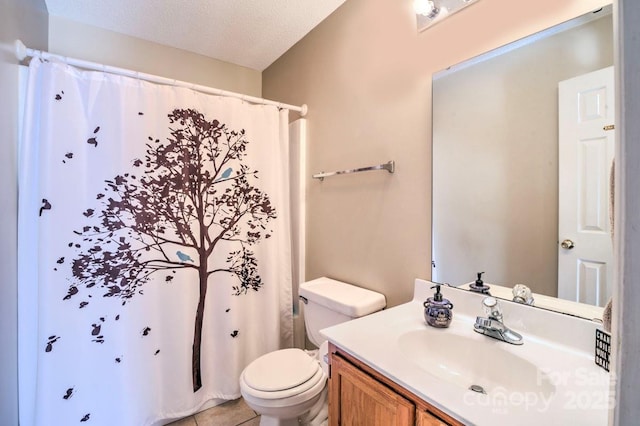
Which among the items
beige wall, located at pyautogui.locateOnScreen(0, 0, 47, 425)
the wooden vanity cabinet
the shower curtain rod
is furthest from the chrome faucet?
beige wall, located at pyautogui.locateOnScreen(0, 0, 47, 425)

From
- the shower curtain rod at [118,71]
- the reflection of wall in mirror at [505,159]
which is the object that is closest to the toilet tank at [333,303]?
the reflection of wall in mirror at [505,159]

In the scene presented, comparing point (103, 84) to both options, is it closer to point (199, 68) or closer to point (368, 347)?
point (199, 68)

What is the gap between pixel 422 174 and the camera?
52.0 inches

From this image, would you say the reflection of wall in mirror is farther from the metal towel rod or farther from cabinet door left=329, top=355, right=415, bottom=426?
cabinet door left=329, top=355, right=415, bottom=426

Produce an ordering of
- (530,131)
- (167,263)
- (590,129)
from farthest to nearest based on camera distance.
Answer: (167,263), (530,131), (590,129)

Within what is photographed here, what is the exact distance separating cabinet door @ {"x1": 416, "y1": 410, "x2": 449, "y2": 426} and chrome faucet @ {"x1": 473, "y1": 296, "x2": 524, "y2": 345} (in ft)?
1.39

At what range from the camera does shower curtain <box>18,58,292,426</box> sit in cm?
134

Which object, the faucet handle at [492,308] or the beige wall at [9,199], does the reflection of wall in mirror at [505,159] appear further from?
the beige wall at [9,199]

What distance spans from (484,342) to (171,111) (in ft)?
6.17

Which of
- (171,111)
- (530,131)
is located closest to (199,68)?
(171,111)

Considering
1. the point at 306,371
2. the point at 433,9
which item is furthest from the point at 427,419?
the point at 433,9

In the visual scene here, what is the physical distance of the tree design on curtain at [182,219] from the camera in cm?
150

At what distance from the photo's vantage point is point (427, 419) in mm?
698

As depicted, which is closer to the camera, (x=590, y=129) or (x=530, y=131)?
(x=590, y=129)
